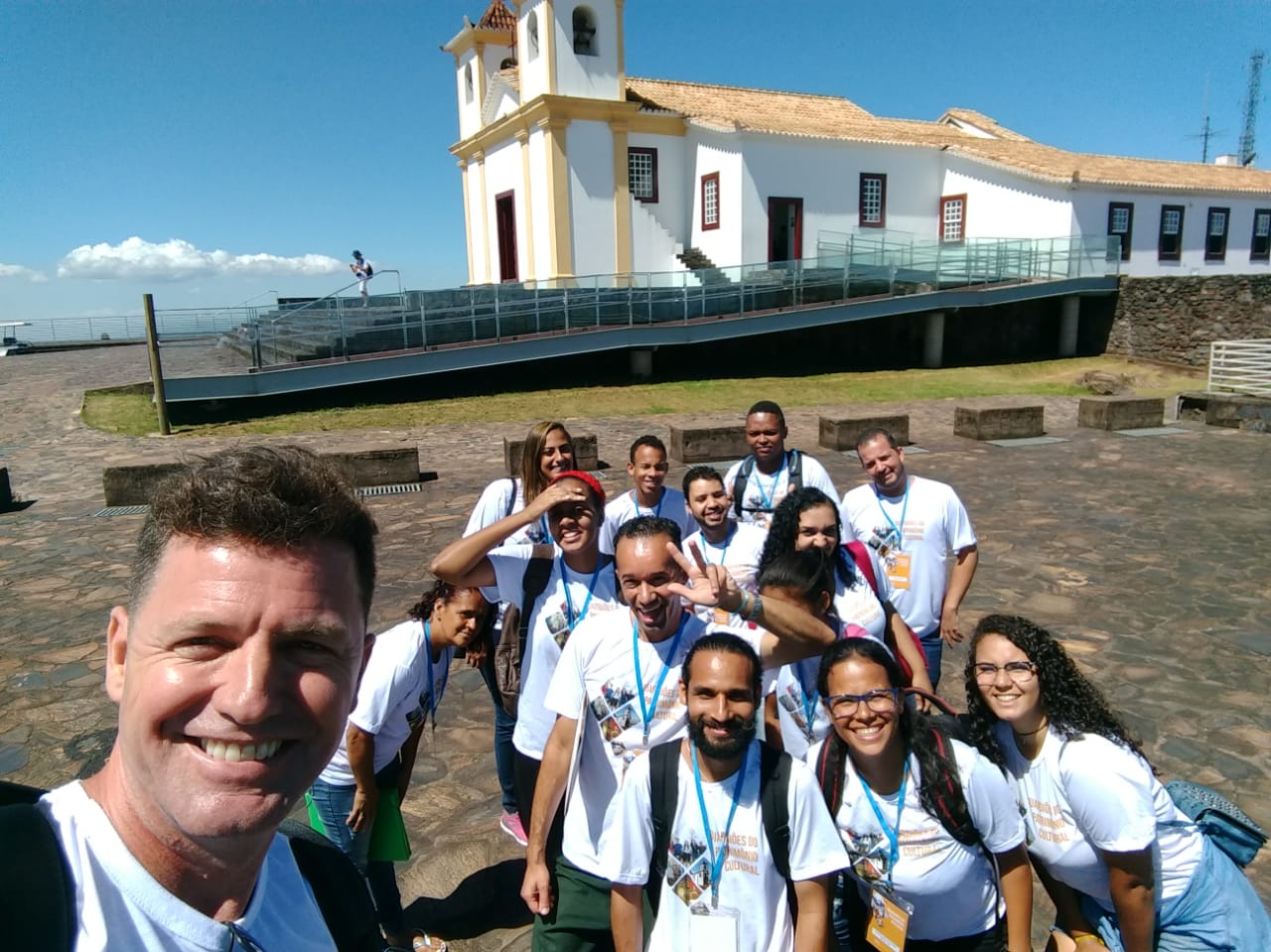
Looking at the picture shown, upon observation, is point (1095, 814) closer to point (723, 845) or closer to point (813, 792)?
point (813, 792)

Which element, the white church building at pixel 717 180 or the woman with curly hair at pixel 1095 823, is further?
the white church building at pixel 717 180

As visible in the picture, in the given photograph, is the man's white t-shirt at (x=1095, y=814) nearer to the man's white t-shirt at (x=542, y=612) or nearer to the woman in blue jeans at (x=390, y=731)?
the man's white t-shirt at (x=542, y=612)

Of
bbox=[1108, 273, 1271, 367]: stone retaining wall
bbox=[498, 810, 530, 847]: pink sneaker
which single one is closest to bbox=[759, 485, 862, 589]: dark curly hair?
bbox=[498, 810, 530, 847]: pink sneaker

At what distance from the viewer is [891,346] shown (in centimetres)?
2648

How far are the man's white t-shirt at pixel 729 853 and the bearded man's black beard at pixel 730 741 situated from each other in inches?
3.0

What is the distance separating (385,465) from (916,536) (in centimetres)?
883

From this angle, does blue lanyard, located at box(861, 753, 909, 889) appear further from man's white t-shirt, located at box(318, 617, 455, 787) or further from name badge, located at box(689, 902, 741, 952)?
man's white t-shirt, located at box(318, 617, 455, 787)

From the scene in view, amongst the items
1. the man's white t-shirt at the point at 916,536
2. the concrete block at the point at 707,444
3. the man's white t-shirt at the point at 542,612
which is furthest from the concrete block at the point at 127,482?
the man's white t-shirt at the point at 916,536

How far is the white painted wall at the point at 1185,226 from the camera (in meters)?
29.5

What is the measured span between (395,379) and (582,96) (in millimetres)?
11881

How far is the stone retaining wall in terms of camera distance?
84.8 ft

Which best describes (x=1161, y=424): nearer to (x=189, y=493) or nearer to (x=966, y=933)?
(x=966, y=933)

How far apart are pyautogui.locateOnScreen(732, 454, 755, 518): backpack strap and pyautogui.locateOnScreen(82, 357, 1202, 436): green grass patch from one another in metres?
12.6

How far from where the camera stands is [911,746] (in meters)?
2.57
